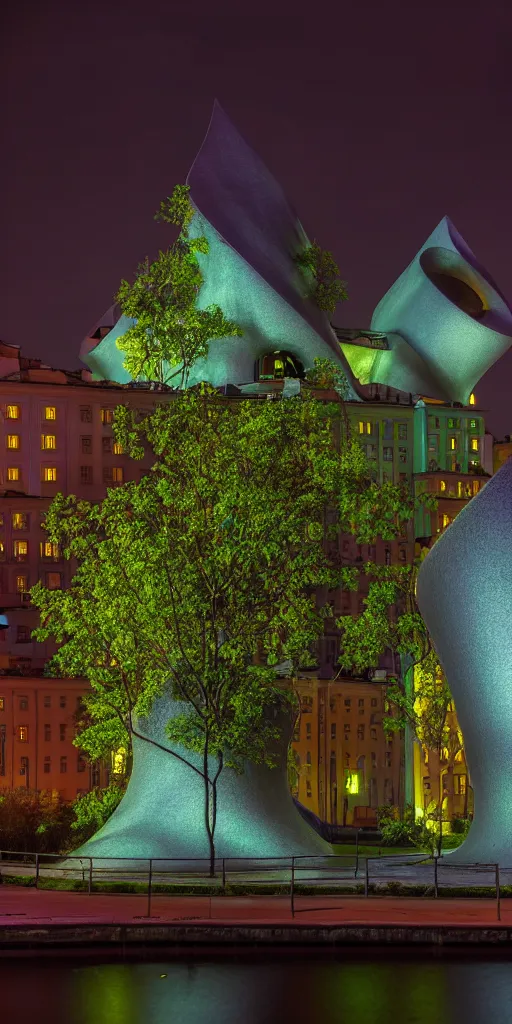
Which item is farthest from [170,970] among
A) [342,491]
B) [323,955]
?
[342,491]

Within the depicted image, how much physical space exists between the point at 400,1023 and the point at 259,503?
630 inches

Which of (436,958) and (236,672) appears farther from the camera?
(236,672)

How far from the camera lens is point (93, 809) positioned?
123ft

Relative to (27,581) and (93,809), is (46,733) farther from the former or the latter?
(93,809)

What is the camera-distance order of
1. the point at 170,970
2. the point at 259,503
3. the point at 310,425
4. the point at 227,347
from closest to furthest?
the point at 170,970, the point at 259,503, the point at 310,425, the point at 227,347

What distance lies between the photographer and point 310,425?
3797cm

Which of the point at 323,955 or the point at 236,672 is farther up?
the point at 236,672

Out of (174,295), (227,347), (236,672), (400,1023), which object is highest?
(227,347)

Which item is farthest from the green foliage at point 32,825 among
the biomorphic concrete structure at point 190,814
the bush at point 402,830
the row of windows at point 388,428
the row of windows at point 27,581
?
the row of windows at point 388,428

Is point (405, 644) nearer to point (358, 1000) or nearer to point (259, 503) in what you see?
point (259, 503)

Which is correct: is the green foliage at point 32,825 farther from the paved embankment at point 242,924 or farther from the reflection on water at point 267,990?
the reflection on water at point 267,990

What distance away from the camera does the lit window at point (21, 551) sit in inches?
3228

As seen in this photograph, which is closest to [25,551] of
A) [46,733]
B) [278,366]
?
[278,366]

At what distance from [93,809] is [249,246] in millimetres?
40267
